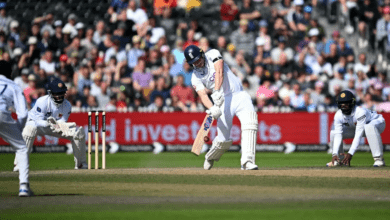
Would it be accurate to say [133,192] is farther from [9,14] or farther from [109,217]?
[9,14]

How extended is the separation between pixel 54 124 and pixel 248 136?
4.49 m

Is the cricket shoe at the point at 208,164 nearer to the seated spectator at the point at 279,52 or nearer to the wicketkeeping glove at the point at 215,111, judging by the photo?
the wicketkeeping glove at the point at 215,111

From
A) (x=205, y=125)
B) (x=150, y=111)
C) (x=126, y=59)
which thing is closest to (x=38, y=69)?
(x=126, y=59)

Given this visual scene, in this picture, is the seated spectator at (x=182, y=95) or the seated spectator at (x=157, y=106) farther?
the seated spectator at (x=182, y=95)

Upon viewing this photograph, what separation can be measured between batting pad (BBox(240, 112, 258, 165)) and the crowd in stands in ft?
27.9

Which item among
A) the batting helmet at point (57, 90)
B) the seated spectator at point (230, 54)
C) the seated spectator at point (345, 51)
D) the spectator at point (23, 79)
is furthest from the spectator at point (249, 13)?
the batting helmet at point (57, 90)

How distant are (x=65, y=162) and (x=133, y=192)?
27.4 ft

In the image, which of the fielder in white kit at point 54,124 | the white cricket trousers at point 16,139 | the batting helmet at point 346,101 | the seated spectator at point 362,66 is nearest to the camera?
the white cricket trousers at point 16,139

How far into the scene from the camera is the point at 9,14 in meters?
27.5

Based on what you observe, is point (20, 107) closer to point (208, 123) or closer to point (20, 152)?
point (20, 152)

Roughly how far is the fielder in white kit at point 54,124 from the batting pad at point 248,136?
Answer: 381cm

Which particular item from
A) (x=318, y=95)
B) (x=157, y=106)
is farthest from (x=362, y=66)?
(x=157, y=106)

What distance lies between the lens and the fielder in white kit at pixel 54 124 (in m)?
15.8

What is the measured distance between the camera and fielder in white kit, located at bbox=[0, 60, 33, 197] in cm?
986
